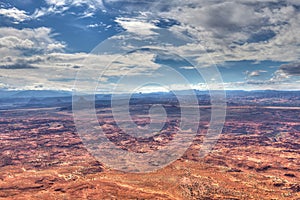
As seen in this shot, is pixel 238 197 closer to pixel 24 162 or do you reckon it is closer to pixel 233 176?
pixel 233 176

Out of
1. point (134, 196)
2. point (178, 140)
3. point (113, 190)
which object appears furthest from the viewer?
point (178, 140)

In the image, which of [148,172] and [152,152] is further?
[152,152]

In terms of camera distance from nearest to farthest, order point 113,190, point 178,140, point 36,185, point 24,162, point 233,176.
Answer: point 113,190 → point 36,185 → point 233,176 → point 24,162 → point 178,140

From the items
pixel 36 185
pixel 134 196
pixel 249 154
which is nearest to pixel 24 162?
pixel 36 185

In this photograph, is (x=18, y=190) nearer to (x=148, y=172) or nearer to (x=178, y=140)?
(x=148, y=172)

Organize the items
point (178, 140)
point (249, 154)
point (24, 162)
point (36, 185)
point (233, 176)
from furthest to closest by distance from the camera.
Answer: point (178, 140), point (249, 154), point (24, 162), point (233, 176), point (36, 185)

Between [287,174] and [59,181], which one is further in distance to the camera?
[287,174]

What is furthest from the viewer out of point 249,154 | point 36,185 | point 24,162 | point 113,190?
point 249,154

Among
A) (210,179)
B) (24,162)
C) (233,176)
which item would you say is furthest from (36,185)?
(233,176)
